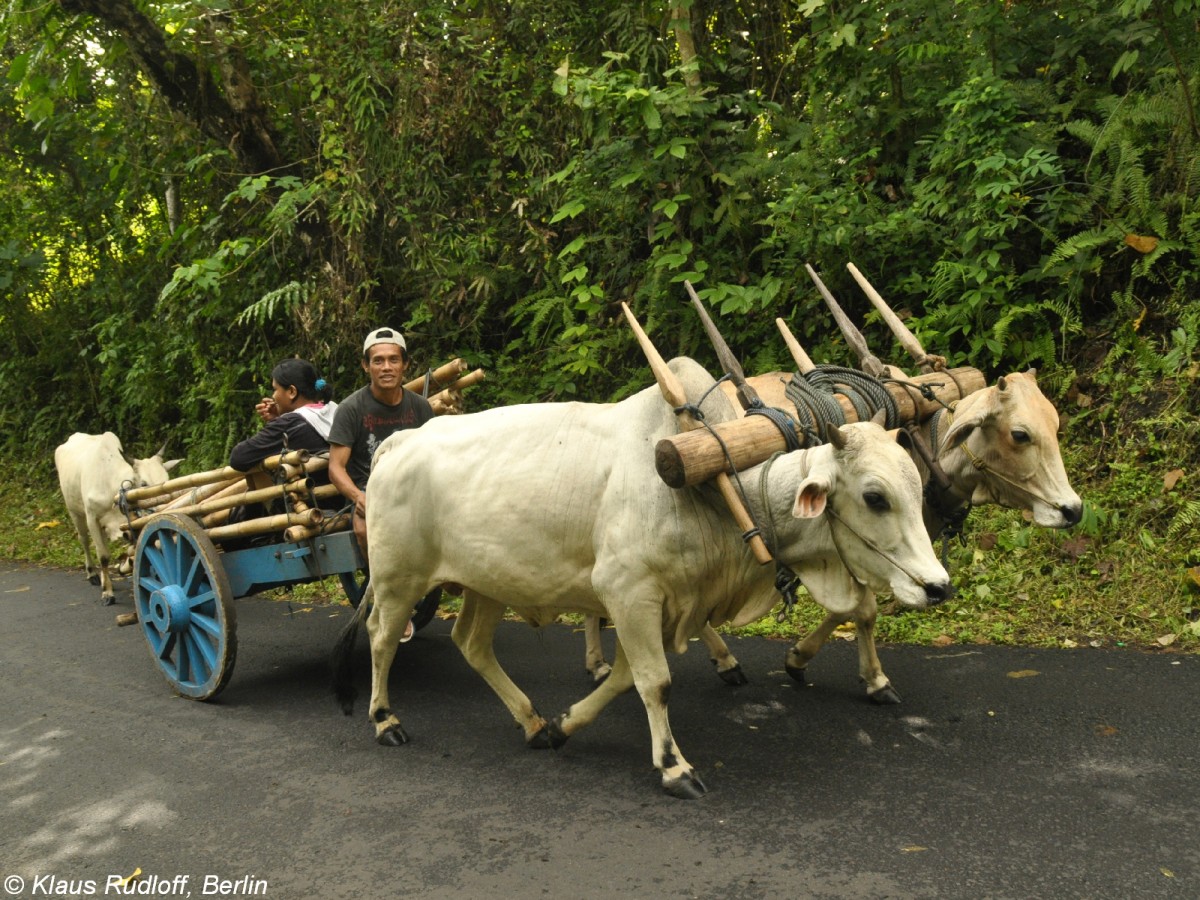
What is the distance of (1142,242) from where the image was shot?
7.13m

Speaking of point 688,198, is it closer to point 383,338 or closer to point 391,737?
point 383,338

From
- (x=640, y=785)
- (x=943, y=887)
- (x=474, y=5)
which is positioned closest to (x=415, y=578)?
(x=640, y=785)

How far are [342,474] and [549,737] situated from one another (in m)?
1.85

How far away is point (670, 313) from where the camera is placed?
8.64 metres

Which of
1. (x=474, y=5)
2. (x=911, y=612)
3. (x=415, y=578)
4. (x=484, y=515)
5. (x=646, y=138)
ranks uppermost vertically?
(x=474, y=5)

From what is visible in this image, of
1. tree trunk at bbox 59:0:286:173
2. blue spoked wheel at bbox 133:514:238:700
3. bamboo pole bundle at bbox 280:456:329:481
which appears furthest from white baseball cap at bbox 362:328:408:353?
tree trunk at bbox 59:0:286:173

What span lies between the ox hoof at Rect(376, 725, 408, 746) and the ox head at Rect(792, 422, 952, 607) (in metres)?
2.36

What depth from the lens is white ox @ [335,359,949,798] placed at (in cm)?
405

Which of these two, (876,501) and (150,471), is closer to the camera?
(876,501)

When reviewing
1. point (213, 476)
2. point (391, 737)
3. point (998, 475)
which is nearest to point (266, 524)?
point (213, 476)

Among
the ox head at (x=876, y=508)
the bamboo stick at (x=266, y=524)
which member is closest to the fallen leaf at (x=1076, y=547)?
the ox head at (x=876, y=508)

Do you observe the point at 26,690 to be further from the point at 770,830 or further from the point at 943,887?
the point at 943,887

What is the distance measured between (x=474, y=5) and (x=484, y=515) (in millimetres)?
6969

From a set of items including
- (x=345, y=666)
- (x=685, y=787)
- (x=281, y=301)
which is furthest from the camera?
(x=281, y=301)
